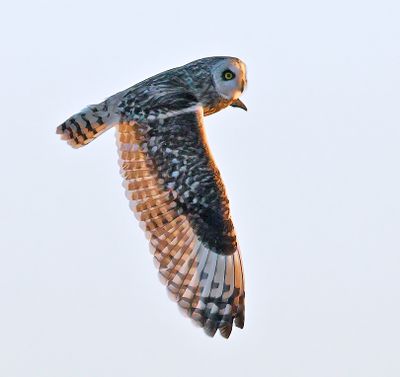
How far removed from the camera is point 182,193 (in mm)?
26969

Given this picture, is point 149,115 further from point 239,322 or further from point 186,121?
point 239,322

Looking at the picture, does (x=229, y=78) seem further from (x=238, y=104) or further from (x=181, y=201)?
(x=181, y=201)

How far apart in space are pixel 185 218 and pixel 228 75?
255 centimetres

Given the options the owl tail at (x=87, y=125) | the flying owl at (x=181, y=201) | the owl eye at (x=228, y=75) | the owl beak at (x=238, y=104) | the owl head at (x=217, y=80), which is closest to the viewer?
the flying owl at (x=181, y=201)

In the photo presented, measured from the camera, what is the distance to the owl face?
2839 centimetres

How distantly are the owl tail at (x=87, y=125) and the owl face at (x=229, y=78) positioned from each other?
1.69 m

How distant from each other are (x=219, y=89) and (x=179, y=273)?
2.87m

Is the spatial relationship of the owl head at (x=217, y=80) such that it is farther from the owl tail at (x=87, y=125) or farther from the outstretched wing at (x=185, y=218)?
the owl tail at (x=87, y=125)

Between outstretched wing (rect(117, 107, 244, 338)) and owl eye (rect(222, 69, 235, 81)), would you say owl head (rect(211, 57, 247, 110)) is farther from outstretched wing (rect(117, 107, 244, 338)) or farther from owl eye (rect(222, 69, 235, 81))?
outstretched wing (rect(117, 107, 244, 338))

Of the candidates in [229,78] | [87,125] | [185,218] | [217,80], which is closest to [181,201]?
[185,218]

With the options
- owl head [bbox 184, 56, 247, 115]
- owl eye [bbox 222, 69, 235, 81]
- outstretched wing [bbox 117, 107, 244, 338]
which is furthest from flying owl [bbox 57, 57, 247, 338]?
owl eye [bbox 222, 69, 235, 81]

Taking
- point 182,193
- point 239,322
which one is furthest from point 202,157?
point 239,322

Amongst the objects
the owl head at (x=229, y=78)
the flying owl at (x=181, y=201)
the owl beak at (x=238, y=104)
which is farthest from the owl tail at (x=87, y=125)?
the owl beak at (x=238, y=104)

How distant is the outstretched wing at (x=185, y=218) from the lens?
88.0 ft
